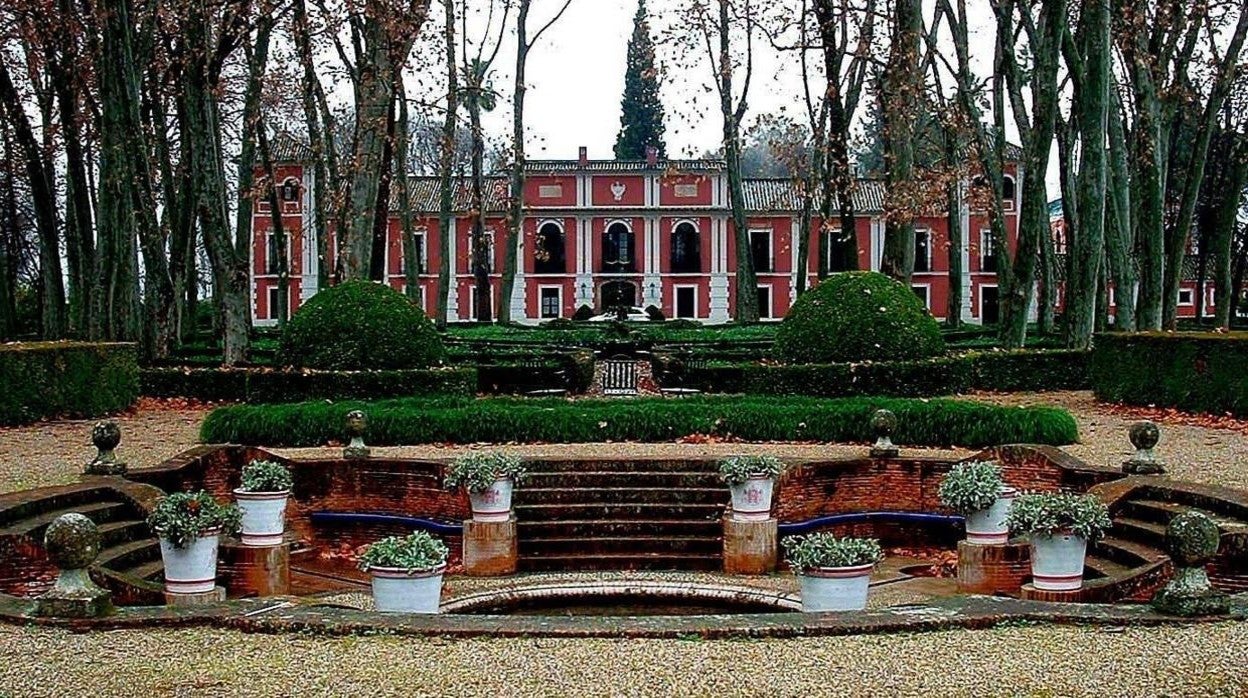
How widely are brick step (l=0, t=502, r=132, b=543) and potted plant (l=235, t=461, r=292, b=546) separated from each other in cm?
91

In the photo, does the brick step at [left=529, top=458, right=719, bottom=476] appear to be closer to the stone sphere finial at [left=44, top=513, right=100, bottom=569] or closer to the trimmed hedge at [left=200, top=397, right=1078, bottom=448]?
the trimmed hedge at [left=200, top=397, right=1078, bottom=448]

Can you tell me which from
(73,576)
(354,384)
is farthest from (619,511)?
(354,384)

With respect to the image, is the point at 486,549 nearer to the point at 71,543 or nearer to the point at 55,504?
the point at 55,504

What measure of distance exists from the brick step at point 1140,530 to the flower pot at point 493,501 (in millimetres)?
4269

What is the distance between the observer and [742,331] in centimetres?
3250

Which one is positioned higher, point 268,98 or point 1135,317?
point 268,98

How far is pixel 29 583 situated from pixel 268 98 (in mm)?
20693

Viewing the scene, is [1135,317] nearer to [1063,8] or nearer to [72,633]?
[1063,8]

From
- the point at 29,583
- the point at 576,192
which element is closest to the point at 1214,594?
the point at 29,583

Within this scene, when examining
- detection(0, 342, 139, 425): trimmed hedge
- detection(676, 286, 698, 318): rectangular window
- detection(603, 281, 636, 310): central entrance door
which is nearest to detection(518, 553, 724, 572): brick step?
detection(0, 342, 139, 425): trimmed hedge

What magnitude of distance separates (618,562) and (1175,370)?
29.6ft

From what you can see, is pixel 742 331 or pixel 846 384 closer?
pixel 846 384

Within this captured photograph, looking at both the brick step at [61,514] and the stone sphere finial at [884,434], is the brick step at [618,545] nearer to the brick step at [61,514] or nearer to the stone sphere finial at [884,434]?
the stone sphere finial at [884,434]

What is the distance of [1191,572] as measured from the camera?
263 inches
